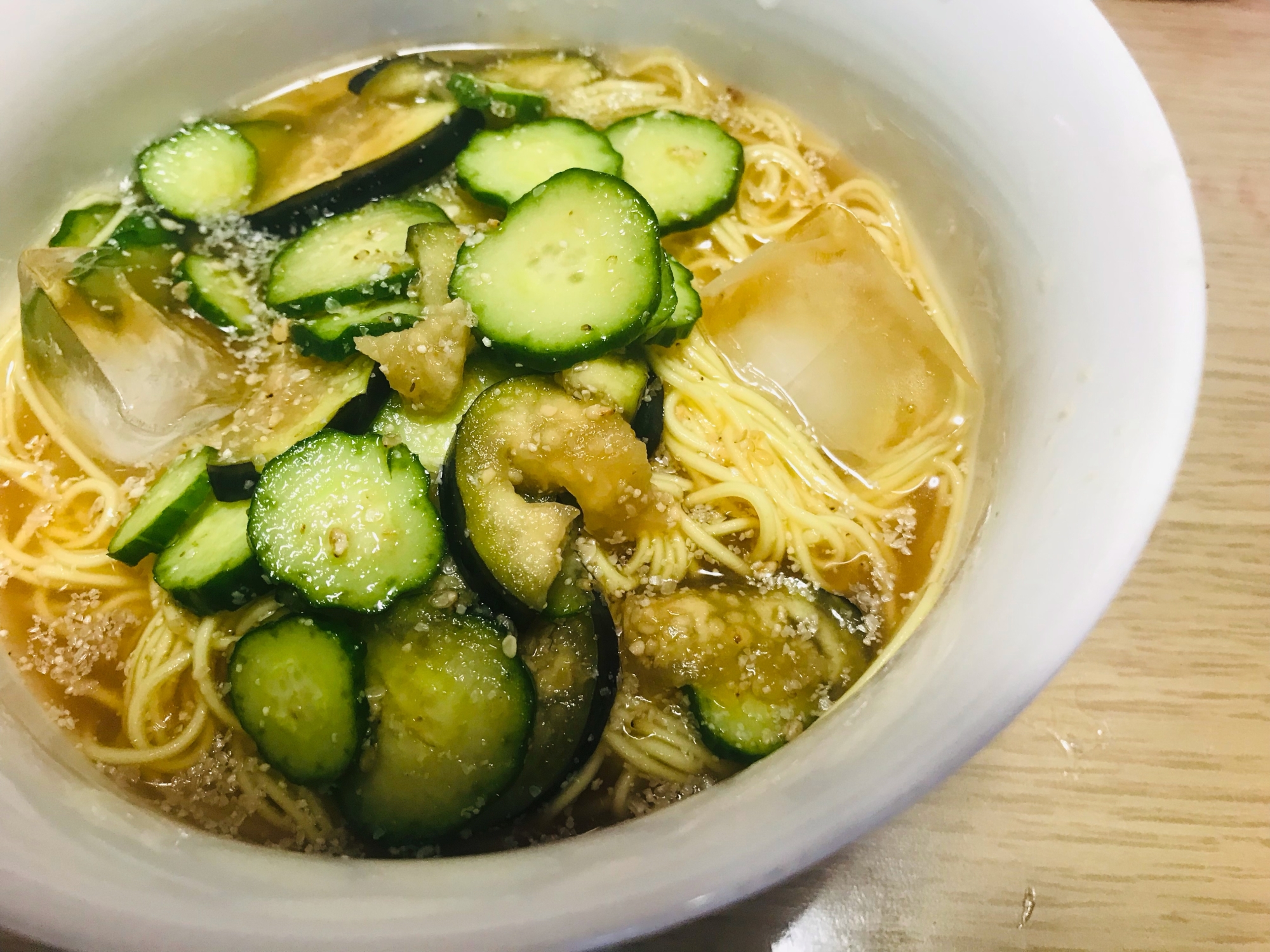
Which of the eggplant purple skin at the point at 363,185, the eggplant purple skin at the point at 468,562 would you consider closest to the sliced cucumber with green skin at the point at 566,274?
the eggplant purple skin at the point at 468,562

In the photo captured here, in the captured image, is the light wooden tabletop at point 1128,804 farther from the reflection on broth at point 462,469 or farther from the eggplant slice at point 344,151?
the eggplant slice at point 344,151

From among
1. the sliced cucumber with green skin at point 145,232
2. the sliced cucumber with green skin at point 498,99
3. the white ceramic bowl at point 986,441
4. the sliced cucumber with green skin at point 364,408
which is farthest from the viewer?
the sliced cucumber with green skin at point 498,99

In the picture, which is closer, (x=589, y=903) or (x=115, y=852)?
(x=589, y=903)

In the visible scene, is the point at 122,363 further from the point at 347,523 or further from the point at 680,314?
the point at 680,314

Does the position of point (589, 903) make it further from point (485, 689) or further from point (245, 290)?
point (245, 290)

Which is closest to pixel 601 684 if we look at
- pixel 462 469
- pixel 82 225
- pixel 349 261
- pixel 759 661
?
pixel 759 661

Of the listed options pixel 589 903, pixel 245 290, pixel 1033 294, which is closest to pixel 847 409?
pixel 1033 294

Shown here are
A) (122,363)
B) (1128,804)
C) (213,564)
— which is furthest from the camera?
(122,363)
